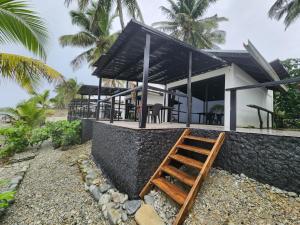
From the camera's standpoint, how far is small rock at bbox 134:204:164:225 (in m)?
2.53

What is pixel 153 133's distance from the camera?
10.8ft

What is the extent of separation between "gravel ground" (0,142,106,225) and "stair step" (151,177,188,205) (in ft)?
3.96

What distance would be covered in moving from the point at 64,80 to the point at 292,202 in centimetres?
612

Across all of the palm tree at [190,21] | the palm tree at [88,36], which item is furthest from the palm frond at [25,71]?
the palm tree at [190,21]

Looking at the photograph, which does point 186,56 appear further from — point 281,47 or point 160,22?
point 281,47

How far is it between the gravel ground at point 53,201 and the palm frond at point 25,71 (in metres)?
2.83

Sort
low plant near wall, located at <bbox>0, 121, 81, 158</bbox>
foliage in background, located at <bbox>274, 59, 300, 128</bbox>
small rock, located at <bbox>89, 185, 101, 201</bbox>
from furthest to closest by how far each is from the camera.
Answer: foliage in background, located at <bbox>274, 59, 300, 128</bbox> → low plant near wall, located at <bbox>0, 121, 81, 158</bbox> → small rock, located at <bbox>89, 185, 101, 201</bbox>

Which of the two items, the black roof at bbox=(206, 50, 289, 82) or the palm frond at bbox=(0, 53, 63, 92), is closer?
the palm frond at bbox=(0, 53, 63, 92)

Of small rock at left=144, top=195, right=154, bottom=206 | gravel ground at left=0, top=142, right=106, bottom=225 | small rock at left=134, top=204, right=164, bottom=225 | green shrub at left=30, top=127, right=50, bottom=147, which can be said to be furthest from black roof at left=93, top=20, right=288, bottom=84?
green shrub at left=30, top=127, right=50, bottom=147

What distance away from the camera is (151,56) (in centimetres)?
507

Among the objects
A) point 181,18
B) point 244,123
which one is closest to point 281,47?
point 181,18

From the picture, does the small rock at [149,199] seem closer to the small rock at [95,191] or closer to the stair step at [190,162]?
the stair step at [190,162]

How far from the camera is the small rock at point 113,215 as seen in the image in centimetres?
279

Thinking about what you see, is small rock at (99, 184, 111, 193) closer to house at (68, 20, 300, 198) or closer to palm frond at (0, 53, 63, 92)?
house at (68, 20, 300, 198)
